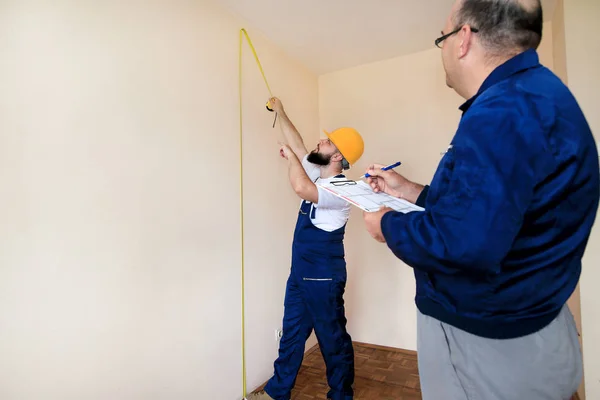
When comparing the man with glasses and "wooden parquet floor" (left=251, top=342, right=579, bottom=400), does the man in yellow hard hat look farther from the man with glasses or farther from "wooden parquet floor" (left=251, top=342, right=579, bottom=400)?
the man with glasses

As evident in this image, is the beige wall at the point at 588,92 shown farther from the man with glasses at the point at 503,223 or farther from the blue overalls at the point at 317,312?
the man with glasses at the point at 503,223

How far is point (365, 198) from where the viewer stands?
3.43ft

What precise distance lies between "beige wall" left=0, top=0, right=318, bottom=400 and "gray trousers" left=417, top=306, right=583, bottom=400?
49.8 inches

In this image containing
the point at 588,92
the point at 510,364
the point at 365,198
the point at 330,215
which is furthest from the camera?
the point at 330,215

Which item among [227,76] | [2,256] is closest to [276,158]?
[227,76]

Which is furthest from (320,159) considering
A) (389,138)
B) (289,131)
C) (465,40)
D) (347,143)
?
→ (465,40)

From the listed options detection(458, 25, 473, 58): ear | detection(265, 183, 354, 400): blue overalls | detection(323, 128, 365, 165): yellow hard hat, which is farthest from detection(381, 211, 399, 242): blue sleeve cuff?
detection(323, 128, 365, 165): yellow hard hat

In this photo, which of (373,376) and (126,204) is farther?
(373,376)

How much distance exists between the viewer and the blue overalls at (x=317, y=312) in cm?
199

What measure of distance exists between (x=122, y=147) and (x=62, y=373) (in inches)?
34.7

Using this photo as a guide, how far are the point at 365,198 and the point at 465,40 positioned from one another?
0.46 metres

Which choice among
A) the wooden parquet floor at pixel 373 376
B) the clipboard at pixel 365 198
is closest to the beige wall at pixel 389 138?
the wooden parquet floor at pixel 373 376

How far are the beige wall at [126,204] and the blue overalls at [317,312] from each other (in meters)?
0.31

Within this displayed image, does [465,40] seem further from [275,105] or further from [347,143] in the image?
[275,105]
